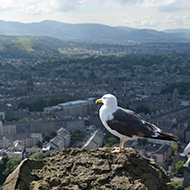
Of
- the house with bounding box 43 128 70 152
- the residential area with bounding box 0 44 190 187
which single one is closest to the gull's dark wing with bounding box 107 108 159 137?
the residential area with bounding box 0 44 190 187

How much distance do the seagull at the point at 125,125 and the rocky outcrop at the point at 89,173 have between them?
39cm

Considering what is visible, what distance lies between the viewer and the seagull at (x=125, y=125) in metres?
7.57

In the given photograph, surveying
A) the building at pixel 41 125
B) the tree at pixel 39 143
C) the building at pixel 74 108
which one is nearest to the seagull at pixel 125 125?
the tree at pixel 39 143

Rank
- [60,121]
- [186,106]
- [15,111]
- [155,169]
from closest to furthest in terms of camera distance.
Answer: [155,169] → [60,121] → [15,111] → [186,106]

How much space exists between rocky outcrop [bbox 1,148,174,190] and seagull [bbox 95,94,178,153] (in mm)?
394

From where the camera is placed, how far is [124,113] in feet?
25.9

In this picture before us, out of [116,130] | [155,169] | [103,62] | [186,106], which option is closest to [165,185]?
[155,169]

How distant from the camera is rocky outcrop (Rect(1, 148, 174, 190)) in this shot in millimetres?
7031

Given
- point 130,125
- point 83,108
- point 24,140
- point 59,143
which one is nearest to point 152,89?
point 83,108

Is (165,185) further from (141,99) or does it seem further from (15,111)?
(141,99)

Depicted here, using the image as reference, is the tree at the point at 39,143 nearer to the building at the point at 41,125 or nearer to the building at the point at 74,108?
the building at the point at 41,125

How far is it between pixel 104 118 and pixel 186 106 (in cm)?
7087

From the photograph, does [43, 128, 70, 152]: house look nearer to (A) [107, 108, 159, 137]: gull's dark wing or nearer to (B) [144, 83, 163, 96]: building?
(A) [107, 108, 159, 137]: gull's dark wing

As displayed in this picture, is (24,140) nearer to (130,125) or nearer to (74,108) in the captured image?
(74,108)
